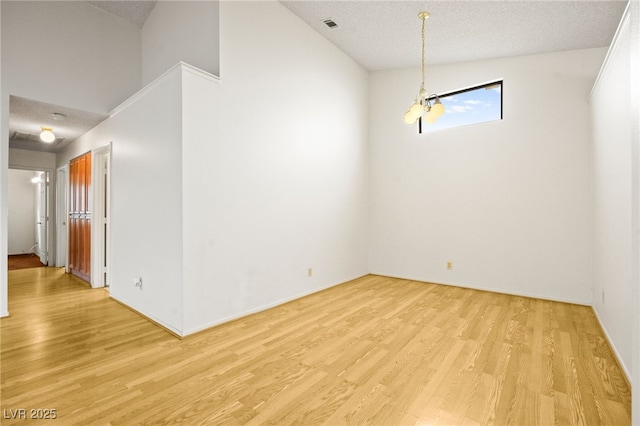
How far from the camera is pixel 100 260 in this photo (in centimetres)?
477

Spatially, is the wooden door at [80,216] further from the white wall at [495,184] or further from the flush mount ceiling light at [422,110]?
the flush mount ceiling light at [422,110]

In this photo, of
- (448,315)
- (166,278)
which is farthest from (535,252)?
(166,278)

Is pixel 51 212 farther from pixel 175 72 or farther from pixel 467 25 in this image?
pixel 467 25

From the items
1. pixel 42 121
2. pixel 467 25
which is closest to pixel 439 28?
pixel 467 25

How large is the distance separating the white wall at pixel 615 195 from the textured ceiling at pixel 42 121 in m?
5.72

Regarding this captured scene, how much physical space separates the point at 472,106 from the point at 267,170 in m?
3.39

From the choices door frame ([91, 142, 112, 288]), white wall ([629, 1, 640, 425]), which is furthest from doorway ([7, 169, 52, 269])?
white wall ([629, 1, 640, 425])

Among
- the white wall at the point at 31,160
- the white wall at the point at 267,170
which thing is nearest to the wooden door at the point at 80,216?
the white wall at the point at 31,160

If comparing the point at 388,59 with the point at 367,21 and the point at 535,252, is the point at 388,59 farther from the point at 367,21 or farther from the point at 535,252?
the point at 535,252

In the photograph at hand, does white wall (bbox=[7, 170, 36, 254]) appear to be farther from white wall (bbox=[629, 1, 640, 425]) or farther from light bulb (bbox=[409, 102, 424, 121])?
white wall (bbox=[629, 1, 640, 425])

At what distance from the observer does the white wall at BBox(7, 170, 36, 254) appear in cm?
871

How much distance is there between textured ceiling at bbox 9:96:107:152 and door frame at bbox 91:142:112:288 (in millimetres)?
475

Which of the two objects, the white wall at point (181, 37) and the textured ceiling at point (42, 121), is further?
the textured ceiling at point (42, 121)

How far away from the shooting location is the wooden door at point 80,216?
16.2 ft
